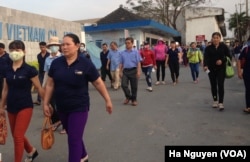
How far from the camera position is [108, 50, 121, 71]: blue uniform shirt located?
45.6 ft

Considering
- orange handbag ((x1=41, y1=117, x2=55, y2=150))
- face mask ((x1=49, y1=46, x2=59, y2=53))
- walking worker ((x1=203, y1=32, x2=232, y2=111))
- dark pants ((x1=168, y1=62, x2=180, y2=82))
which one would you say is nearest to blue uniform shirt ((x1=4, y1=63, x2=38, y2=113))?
orange handbag ((x1=41, y1=117, x2=55, y2=150))

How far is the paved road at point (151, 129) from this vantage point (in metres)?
5.71

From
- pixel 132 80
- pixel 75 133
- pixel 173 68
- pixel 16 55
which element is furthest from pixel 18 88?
pixel 173 68

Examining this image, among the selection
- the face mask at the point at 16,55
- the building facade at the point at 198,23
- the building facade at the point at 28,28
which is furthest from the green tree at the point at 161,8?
the face mask at the point at 16,55

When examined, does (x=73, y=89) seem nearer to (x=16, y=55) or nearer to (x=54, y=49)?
(x=16, y=55)

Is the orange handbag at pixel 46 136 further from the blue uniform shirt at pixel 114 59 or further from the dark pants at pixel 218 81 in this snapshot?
the blue uniform shirt at pixel 114 59

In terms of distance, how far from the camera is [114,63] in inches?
554

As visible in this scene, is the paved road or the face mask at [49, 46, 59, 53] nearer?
the paved road

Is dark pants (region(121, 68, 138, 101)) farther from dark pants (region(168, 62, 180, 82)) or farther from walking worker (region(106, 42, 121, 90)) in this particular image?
dark pants (region(168, 62, 180, 82))

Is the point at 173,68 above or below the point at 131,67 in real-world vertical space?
below

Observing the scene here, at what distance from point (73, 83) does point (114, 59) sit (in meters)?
9.56

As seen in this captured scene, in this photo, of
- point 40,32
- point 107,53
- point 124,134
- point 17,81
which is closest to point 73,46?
point 17,81

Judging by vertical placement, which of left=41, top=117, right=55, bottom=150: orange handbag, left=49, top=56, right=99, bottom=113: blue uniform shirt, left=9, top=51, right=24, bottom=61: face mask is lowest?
left=41, top=117, right=55, bottom=150: orange handbag

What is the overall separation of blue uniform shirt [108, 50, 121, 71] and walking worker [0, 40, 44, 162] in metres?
8.77
